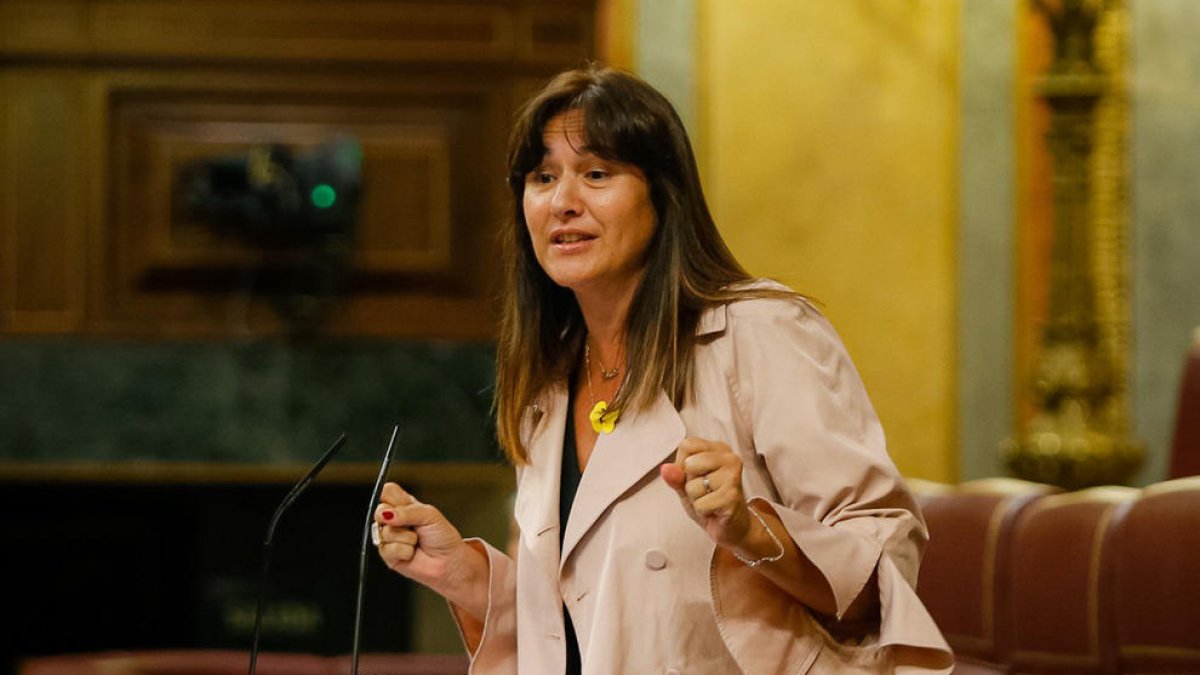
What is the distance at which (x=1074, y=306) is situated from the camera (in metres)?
4.04

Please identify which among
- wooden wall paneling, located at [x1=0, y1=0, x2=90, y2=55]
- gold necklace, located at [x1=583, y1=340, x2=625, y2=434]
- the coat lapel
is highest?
wooden wall paneling, located at [x1=0, y1=0, x2=90, y2=55]

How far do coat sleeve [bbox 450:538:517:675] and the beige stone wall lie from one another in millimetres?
2750

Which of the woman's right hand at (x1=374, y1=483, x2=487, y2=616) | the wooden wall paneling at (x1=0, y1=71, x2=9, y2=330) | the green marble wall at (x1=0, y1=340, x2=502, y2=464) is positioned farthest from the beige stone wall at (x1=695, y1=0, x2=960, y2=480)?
the woman's right hand at (x1=374, y1=483, x2=487, y2=616)

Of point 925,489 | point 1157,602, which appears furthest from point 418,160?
point 1157,602

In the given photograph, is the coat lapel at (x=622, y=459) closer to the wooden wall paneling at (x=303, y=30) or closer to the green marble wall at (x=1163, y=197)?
the green marble wall at (x=1163, y=197)

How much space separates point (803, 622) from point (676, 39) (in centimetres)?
309

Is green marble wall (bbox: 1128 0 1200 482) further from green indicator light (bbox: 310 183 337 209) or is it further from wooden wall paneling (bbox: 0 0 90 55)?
wooden wall paneling (bbox: 0 0 90 55)

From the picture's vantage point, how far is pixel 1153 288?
4281 millimetres

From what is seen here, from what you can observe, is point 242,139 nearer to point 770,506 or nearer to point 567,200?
point 567,200

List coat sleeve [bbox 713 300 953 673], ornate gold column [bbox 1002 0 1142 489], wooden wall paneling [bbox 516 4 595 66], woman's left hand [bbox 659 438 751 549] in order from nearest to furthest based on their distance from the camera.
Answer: woman's left hand [bbox 659 438 751 549] < coat sleeve [bbox 713 300 953 673] < ornate gold column [bbox 1002 0 1142 489] < wooden wall paneling [bbox 516 4 595 66]

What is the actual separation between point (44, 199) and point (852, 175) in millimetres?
2218

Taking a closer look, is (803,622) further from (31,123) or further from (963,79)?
(31,123)

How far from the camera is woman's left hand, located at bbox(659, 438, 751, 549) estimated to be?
143 centimetres

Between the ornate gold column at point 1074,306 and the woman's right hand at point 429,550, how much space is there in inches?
93.7
